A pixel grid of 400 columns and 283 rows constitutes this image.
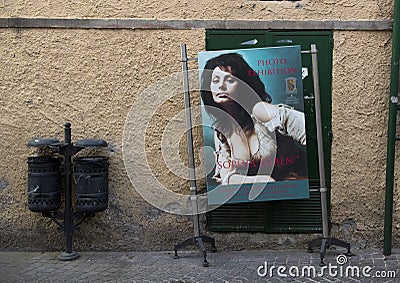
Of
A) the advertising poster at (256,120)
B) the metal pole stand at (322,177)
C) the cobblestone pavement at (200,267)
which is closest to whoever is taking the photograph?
the cobblestone pavement at (200,267)

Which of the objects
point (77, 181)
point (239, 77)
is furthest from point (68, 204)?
point (239, 77)

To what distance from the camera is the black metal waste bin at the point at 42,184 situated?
17.8ft

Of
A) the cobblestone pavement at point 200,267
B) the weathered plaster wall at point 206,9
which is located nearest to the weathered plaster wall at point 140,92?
the weathered plaster wall at point 206,9

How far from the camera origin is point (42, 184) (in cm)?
541

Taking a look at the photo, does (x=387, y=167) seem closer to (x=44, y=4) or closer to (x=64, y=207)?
(x=64, y=207)

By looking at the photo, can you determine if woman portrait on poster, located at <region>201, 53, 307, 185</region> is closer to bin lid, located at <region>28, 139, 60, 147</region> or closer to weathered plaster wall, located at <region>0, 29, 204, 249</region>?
weathered plaster wall, located at <region>0, 29, 204, 249</region>

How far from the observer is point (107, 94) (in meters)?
5.67

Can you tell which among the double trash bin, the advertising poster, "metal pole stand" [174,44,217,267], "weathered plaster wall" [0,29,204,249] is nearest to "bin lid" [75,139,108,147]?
Answer: the double trash bin

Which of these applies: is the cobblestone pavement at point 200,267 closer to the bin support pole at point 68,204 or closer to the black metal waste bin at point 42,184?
the bin support pole at point 68,204

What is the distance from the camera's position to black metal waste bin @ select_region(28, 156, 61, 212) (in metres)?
5.41

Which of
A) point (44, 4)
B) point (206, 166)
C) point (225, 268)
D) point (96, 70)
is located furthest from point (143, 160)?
point (44, 4)

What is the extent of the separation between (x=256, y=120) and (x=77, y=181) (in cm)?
188

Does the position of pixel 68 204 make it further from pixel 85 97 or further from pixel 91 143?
pixel 85 97

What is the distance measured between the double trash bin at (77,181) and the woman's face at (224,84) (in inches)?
49.3
